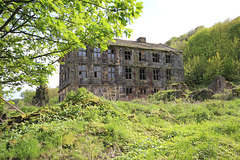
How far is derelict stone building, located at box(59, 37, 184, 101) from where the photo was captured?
22.5 meters

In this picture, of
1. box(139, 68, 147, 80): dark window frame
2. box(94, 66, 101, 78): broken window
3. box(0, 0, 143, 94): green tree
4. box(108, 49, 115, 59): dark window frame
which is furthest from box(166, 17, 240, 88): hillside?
box(0, 0, 143, 94): green tree

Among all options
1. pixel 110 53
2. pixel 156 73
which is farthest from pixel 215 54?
pixel 110 53

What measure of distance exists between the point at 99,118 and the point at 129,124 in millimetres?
1221

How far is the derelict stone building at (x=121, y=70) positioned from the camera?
22.5 meters

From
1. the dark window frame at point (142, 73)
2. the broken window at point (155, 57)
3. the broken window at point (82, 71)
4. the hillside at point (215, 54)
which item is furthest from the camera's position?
the hillside at point (215, 54)

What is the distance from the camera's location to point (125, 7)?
4453 millimetres

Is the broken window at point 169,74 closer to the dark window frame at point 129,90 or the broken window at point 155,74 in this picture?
the broken window at point 155,74

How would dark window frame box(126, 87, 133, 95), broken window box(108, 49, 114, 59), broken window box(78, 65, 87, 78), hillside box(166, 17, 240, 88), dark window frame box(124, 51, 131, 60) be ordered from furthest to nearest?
hillside box(166, 17, 240, 88) → dark window frame box(124, 51, 131, 60) → dark window frame box(126, 87, 133, 95) → broken window box(108, 49, 114, 59) → broken window box(78, 65, 87, 78)

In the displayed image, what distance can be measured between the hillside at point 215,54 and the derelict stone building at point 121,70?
6.92 meters

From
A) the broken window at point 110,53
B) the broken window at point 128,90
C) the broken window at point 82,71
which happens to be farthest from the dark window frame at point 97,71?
the broken window at point 128,90

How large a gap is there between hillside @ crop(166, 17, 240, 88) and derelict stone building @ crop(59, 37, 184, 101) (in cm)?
692

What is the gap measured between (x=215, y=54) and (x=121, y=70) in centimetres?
2206

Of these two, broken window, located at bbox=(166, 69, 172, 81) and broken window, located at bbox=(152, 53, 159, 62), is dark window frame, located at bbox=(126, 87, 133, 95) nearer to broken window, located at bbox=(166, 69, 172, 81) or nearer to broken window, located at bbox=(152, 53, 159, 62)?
broken window, located at bbox=(152, 53, 159, 62)

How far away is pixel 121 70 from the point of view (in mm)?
24406
